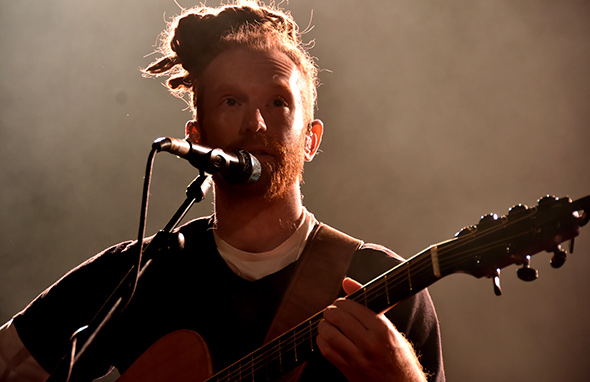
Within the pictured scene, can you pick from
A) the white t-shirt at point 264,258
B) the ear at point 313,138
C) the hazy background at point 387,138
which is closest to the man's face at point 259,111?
the ear at point 313,138

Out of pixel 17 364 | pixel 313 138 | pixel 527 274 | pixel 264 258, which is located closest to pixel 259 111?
pixel 313 138

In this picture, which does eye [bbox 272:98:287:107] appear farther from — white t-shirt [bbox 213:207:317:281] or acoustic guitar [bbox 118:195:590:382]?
acoustic guitar [bbox 118:195:590:382]

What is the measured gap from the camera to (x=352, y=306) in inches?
59.7

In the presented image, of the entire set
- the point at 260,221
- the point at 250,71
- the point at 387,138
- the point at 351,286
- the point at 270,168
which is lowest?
the point at 351,286

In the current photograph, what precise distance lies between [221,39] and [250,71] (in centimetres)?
31

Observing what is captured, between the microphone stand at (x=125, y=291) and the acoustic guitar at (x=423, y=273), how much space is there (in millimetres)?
535

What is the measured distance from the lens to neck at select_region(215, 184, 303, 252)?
→ 7.13ft

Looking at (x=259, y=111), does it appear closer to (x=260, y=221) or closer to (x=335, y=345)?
(x=260, y=221)

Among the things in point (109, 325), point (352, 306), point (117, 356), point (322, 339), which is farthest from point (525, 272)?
point (117, 356)

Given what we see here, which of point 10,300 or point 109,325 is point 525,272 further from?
point 10,300

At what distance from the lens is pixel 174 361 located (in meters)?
1.88

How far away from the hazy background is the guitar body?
83.1 inches

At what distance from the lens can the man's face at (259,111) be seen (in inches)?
82.8

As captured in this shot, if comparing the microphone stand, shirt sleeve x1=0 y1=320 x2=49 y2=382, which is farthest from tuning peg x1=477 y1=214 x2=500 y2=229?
shirt sleeve x1=0 y1=320 x2=49 y2=382
